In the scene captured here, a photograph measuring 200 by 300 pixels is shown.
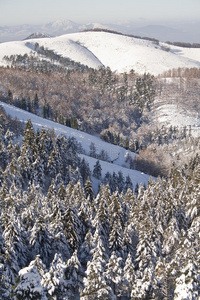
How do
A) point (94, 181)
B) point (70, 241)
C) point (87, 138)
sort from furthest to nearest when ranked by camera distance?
point (87, 138), point (94, 181), point (70, 241)

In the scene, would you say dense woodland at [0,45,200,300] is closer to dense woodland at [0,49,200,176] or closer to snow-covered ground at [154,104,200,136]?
dense woodland at [0,49,200,176]

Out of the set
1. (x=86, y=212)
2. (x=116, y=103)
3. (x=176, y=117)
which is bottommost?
(x=176, y=117)

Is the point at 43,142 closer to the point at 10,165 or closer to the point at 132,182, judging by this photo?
the point at 10,165

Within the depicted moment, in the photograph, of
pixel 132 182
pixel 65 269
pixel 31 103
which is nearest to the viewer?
pixel 65 269

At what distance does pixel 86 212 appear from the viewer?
32.3 meters

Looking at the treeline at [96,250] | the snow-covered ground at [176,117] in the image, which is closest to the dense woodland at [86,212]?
the treeline at [96,250]

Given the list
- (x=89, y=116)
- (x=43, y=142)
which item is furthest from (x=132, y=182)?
(x=89, y=116)

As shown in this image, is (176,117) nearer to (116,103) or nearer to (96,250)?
(116,103)

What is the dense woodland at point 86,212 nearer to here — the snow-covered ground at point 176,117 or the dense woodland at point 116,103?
the dense woodland at point 116,103

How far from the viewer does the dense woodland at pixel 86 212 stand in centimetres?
1880

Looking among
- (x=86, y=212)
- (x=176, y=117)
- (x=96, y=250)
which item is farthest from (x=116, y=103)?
(x=96, y=250)

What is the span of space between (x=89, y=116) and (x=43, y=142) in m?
83.8

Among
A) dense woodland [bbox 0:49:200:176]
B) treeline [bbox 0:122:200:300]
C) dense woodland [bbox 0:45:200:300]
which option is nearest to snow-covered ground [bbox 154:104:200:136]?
dense woodland [bbox 0:49:200:176]

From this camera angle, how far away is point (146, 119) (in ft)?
505
